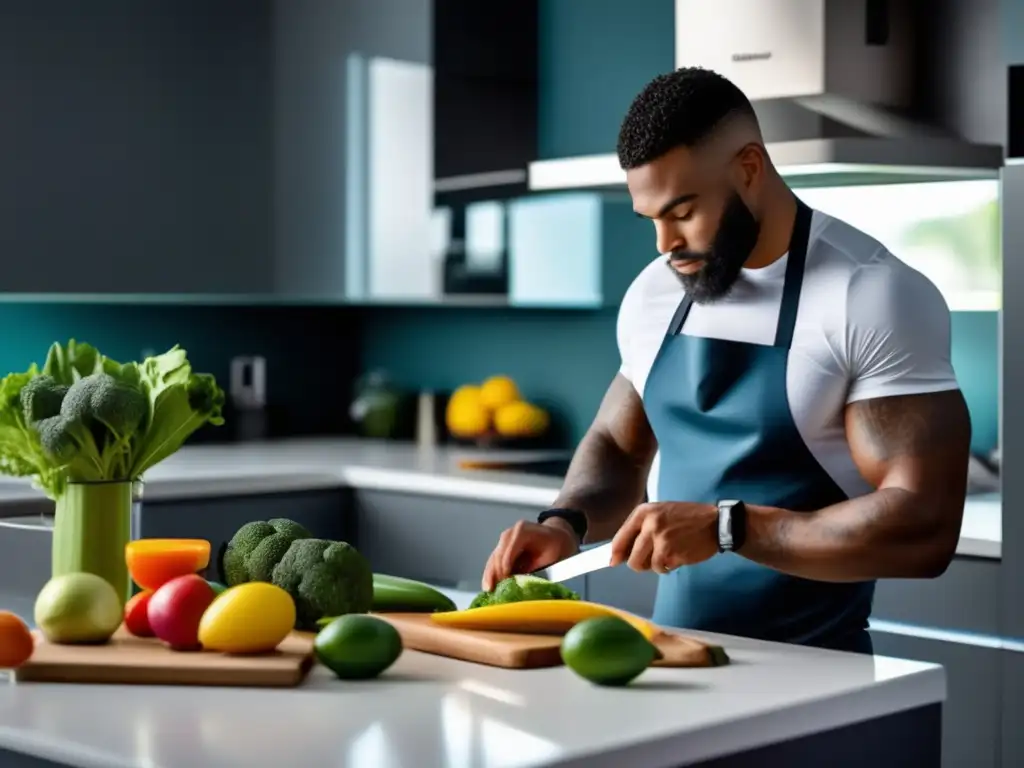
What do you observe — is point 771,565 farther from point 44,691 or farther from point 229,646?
point 44,691

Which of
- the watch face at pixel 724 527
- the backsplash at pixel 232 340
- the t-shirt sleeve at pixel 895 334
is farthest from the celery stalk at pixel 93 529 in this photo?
the backsplash at pixel 232 340

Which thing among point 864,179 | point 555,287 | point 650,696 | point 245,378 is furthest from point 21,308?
point 650,696

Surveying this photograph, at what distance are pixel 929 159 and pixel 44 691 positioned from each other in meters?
1.91

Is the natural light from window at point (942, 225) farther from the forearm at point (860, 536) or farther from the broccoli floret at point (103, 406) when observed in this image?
the broccoli floret at point (103, 406)

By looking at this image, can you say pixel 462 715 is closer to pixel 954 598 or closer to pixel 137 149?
pixel 954 598

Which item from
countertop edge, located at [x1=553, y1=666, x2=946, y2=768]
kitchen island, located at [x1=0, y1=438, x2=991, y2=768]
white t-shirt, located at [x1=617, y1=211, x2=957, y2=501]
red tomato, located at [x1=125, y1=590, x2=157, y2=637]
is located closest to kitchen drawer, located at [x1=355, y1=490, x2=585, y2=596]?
kitchen island, located at [x1=0, y1=438, x2=991, y2=768]

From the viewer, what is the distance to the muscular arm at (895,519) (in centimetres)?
204

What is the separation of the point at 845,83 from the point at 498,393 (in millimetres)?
1391

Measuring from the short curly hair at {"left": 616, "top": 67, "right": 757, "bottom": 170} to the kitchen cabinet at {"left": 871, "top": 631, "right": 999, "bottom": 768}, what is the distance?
3.51ft

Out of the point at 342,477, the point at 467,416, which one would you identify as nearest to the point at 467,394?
the point at 467,416

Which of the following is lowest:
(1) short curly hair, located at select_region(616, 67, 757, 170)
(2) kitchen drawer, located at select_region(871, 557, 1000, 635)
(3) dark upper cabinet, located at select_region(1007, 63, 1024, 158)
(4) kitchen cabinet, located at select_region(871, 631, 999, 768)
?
(4) kitchen cabinet, located at select_region(871, 631, 999, 768)

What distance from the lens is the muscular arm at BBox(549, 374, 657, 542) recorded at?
7.97ft

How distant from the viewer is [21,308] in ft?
13.7

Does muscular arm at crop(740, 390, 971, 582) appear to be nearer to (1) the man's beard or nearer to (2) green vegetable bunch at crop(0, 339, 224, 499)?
(1) the man's beard
